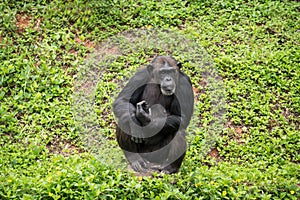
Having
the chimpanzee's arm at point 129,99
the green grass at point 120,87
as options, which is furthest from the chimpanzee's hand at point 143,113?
the green grass at point 120,87

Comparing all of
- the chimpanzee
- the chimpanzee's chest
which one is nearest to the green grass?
the chimpanzee

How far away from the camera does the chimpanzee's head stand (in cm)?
483

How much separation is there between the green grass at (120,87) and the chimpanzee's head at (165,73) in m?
0.86

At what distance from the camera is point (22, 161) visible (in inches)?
233

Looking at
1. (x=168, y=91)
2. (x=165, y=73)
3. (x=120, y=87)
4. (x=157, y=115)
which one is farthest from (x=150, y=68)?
(x=120, y=87)

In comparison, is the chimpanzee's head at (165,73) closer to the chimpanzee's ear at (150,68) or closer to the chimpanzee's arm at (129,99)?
the chimpanzee's ear at (150,68)

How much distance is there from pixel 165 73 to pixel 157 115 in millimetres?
433

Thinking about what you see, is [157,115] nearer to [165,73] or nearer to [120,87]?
[165,73]

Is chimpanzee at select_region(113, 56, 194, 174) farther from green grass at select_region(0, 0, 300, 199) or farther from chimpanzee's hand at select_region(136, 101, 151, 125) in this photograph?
green grass at select_region(0, 0, 300, 199)

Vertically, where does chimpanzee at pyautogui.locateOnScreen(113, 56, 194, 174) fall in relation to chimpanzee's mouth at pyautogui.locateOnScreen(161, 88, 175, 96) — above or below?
below

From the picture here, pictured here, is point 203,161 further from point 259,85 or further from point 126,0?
point 126,0

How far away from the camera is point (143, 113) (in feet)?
15.5

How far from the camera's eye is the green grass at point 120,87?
16.3 ft

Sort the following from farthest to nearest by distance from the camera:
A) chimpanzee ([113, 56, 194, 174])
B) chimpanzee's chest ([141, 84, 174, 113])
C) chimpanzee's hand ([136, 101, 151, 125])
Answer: chimpanzee's chest ([141, 84, 174, 113]) < chimpanzee ([113, 56, 194, 174]) < chimpanzee's hand ([136, 101, 151, 125])
